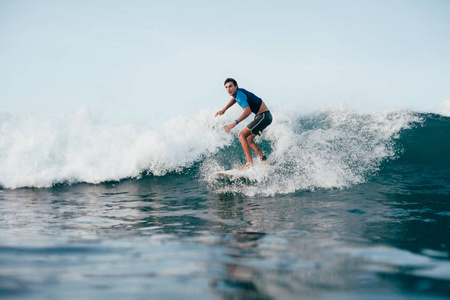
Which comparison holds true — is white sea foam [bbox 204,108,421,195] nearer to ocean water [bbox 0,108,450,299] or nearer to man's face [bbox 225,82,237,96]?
ocean water [bbox 0,108,450,299]

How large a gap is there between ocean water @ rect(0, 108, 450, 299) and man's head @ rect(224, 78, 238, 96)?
2004 millimetres

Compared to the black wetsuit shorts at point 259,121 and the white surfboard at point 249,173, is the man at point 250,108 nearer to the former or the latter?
the black wetsuit shorts at point 259,121

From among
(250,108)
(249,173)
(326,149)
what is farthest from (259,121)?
(326,149)

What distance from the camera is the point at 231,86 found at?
6652 millimetres

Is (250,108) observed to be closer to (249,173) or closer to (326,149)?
(249,173)

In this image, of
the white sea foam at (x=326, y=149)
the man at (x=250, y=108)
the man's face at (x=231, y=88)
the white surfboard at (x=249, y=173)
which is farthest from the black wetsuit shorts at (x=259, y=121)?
the white sea foam at (x=326, y=149)

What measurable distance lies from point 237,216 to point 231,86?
135 inches

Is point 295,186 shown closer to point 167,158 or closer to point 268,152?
point 268,152

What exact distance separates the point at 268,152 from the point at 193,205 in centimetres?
505

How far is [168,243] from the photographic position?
277 centimetres

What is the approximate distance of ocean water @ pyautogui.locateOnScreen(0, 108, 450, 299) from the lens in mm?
1690

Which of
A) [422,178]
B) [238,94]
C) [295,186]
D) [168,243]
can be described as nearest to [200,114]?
[238,94]

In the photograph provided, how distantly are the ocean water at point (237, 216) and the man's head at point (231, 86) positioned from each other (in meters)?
2.00

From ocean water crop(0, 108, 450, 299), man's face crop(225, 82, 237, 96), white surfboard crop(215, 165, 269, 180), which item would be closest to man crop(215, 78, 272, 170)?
man's face crop(225, 82, 237, 96)
